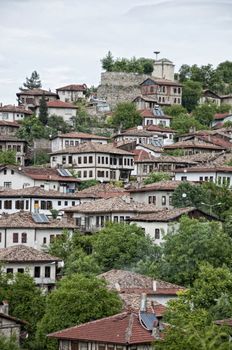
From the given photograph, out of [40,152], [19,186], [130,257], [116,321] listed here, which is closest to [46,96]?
[40,152]

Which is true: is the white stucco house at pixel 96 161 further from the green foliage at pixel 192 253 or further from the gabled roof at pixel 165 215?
the green foliage at pixel 192 253

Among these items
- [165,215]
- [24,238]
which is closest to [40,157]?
[24,238]

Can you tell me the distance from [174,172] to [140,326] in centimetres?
5434

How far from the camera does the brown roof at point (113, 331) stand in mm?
53812

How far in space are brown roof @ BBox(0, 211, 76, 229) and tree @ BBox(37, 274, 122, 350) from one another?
86.9 ft

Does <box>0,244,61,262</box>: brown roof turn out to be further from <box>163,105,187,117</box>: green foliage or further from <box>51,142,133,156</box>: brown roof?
<box>163,105,187,117</box>: green foliage

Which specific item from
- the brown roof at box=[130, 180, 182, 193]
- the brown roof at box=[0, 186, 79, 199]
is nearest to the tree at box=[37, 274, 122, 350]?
the brown roof at box=[0, 186, 79, 199]

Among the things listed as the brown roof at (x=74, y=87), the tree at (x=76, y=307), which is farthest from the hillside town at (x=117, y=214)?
the brown roof at (x=74, y=87)

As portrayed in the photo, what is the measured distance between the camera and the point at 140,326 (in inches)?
2158

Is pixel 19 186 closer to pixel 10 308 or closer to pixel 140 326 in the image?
pixel 10 308

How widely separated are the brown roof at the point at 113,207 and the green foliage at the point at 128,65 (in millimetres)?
67787

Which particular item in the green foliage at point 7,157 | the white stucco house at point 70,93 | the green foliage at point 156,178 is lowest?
the green foliage at point 156,178

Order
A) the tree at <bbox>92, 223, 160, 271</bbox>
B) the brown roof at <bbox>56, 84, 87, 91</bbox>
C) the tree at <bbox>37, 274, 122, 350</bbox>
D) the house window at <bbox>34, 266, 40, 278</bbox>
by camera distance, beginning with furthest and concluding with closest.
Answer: the brown roof at <bbox>56, 84, 87, 91</bbox> < the tree at <bbox>92, 223, 160, 271</bbox> < the house window at <bbox>34, 266, 40, 278</bbox> < the tree at <bbox>37, 274, 122, 350</bbox>

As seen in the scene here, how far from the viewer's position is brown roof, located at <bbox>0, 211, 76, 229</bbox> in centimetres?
8651
